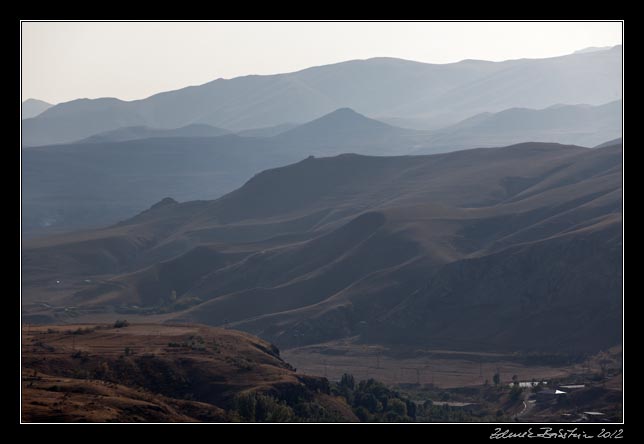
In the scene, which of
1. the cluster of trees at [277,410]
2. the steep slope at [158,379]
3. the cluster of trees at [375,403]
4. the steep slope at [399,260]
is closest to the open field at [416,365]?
the steep slope at [399,260]

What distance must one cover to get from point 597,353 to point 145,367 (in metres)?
49.3

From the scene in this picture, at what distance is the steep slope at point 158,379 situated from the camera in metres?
46.7

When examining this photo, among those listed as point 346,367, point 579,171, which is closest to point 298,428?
point 346,367

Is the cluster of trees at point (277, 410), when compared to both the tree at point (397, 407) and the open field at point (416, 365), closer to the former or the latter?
the tree at point (397, 407)

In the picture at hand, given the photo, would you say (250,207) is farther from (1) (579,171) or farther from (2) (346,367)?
(2) (346,367)

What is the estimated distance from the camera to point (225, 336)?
243 feet

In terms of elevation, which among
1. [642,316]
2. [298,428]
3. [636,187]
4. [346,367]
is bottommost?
[346,367]

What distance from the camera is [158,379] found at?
59.6 meters

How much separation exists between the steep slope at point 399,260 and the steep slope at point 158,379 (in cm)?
4302

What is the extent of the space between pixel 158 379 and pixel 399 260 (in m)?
76.6

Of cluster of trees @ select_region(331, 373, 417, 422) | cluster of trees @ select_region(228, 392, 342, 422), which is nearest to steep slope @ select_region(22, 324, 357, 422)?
cluster of trees @ select_region(228, 392, 342, 422)

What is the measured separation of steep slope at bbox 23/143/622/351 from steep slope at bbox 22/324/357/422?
43.0 meters
